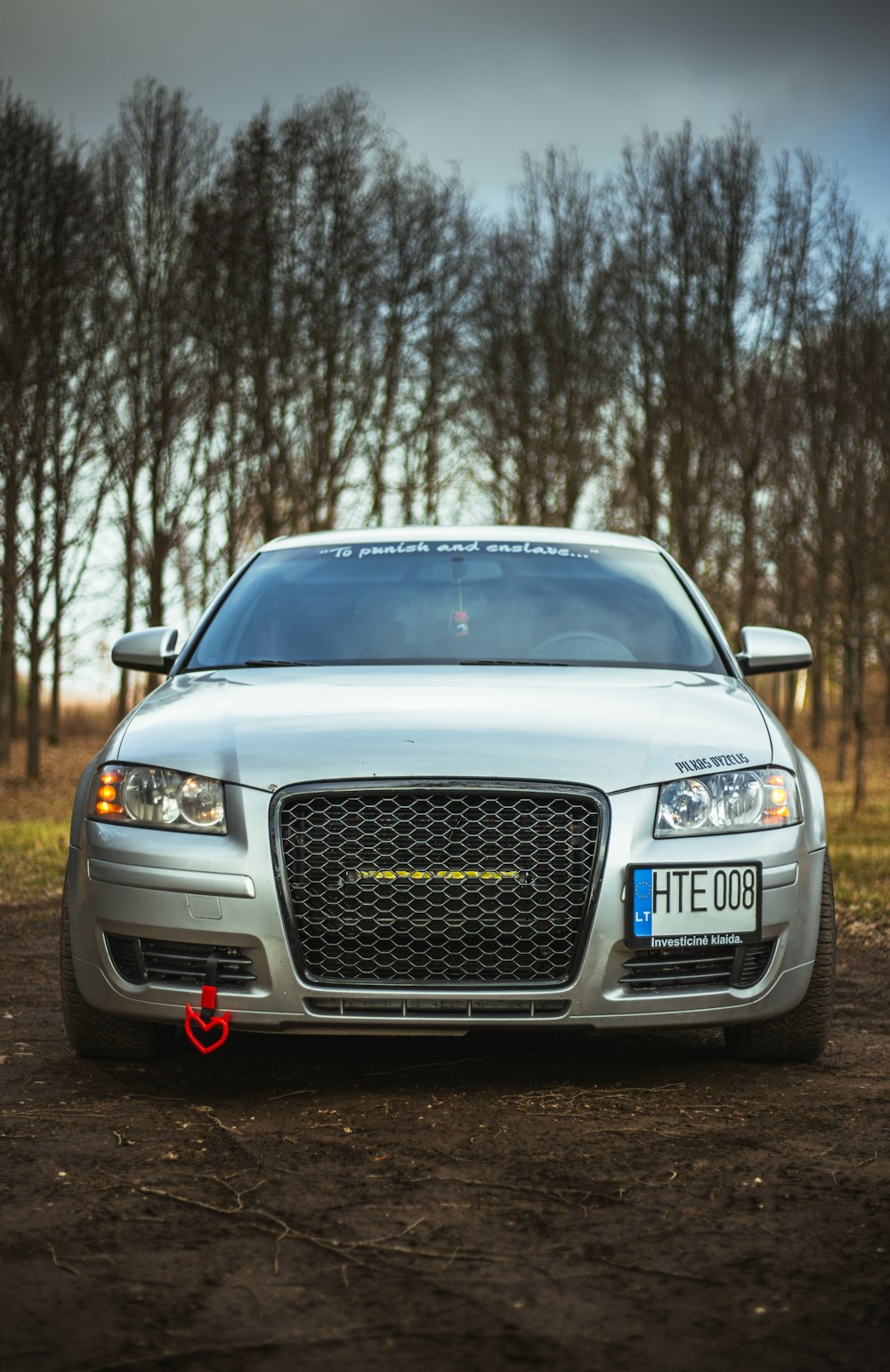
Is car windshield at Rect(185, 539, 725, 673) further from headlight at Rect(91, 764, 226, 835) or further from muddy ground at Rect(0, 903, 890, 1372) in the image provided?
muddy ground at Rect(0, 903, 890, 1372)

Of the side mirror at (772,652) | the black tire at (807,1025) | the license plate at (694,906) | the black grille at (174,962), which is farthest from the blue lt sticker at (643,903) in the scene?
the side mirror at (772,652)

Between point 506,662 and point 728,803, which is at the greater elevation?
point 506,662

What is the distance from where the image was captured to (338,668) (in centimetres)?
479

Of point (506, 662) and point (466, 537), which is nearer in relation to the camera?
point (506, 662)

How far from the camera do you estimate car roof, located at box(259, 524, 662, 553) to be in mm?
5734

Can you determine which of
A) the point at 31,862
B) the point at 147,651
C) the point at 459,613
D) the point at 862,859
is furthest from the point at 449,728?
the point at 862,859

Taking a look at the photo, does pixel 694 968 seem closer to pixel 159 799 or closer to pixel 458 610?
pixel 159 799

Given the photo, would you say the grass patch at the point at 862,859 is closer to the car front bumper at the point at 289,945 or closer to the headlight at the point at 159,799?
the car front bumper at the point at 289,945

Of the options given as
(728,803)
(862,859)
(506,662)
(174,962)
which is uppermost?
(506,662)

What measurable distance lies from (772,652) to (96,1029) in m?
2.73

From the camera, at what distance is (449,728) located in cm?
397

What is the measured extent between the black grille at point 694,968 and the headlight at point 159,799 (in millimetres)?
1138

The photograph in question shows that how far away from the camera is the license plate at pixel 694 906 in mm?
3789

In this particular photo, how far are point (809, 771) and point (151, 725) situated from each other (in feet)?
6.39
